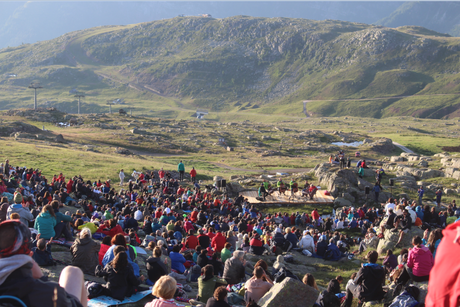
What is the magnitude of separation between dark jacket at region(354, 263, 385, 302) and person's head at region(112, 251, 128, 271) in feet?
24.1

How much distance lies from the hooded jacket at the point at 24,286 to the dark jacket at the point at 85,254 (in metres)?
6.89

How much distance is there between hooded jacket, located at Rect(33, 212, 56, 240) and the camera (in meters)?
12.6

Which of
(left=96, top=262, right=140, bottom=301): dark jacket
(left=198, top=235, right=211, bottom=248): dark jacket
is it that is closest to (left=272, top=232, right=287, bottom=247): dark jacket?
(left=198, top=235, right=211, bottom=248): dark jacket

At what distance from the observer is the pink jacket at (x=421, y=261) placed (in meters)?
10.8

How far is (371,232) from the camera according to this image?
2355cm

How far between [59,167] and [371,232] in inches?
1387

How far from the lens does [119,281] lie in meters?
9.36

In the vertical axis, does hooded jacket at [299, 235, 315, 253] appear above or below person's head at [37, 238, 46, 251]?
below

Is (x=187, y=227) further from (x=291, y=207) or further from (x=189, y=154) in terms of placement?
(x=189, y=154)

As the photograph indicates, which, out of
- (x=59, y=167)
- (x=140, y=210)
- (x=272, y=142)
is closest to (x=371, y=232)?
(x=140, y=210)

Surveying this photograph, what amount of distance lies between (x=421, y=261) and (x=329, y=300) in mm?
3167

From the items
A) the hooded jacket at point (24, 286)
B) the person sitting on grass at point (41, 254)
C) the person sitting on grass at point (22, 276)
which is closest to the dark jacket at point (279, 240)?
the person sitting on grass at point (41, 254)

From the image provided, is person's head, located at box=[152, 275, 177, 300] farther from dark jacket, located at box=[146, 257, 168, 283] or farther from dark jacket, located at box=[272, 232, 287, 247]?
dark jacket, located at box=[272, 232, 287, 247]

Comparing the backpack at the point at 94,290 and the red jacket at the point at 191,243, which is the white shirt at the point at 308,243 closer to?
the red jacket at the point at 191,243
